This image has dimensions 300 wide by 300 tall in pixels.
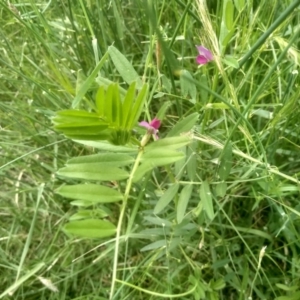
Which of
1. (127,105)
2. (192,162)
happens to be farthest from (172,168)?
(127,105)

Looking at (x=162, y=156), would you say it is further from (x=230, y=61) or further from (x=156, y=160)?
(x=230, y=61)

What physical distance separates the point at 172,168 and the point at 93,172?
0.98 feet

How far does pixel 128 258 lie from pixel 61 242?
0.14m

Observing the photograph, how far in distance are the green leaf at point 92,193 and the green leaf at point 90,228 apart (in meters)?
0.02

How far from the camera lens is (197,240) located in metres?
0.82

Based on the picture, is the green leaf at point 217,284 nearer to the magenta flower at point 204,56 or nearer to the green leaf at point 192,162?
the green leaf at point 192,162

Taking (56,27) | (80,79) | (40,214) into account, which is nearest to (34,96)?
(56,27)

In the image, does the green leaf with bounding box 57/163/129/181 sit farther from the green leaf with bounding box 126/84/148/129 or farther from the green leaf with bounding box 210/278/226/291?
the green leaf with bounding box 210/278/226/291

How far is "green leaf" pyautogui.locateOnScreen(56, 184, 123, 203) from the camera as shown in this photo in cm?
47

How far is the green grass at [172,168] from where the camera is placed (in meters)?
0.67

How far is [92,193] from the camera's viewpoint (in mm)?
487

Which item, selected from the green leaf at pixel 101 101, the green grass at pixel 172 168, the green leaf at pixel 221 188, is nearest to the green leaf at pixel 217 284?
the green grass at pixel 172 168

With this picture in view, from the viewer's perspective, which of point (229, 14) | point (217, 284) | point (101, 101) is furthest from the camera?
point (217, 284)

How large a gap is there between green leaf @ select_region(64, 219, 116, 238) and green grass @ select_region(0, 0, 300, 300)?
149 millimetres
